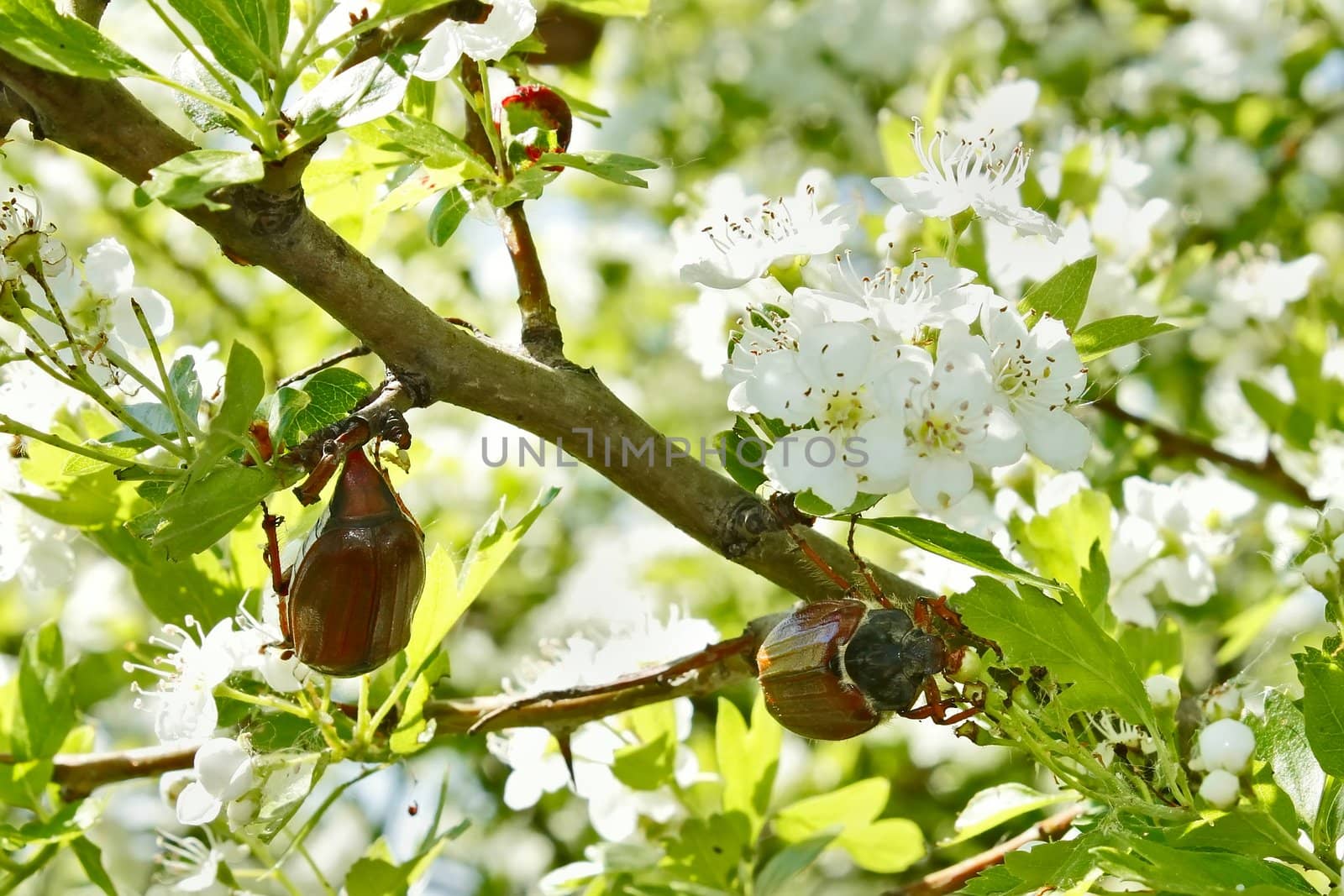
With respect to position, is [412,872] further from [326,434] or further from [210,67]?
[210,67]

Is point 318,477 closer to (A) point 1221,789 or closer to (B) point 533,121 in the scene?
(B) point 533,121

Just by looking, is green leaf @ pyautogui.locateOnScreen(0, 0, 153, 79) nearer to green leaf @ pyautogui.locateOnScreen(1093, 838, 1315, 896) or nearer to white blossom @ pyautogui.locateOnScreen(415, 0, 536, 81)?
white blossom @ pyautogui.locateOnScreen(415, 0, 536, 81)

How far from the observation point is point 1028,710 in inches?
37.1

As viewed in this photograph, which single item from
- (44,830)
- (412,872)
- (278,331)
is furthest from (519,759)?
(278,331)

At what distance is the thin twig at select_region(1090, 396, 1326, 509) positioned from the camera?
1785 millimetres

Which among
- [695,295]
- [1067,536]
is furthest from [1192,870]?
[695,295]

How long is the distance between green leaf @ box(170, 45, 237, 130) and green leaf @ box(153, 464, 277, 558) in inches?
9.3

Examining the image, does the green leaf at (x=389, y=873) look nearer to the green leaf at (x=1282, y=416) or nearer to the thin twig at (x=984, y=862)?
the thin twig at (x=984, y=862)

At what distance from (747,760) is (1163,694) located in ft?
1.43

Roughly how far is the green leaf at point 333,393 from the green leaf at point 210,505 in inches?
5.3

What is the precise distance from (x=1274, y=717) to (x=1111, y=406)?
98 cm

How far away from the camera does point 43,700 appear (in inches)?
48.1

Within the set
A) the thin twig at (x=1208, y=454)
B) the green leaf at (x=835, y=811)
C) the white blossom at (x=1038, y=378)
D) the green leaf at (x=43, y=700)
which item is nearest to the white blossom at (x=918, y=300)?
the white blossom at (x=1038, y=378)

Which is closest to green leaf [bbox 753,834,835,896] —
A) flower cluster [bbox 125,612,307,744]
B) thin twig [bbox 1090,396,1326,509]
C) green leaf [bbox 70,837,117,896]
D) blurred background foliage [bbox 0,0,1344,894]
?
blurred background foliage [bbox 0,0,1344,894]
